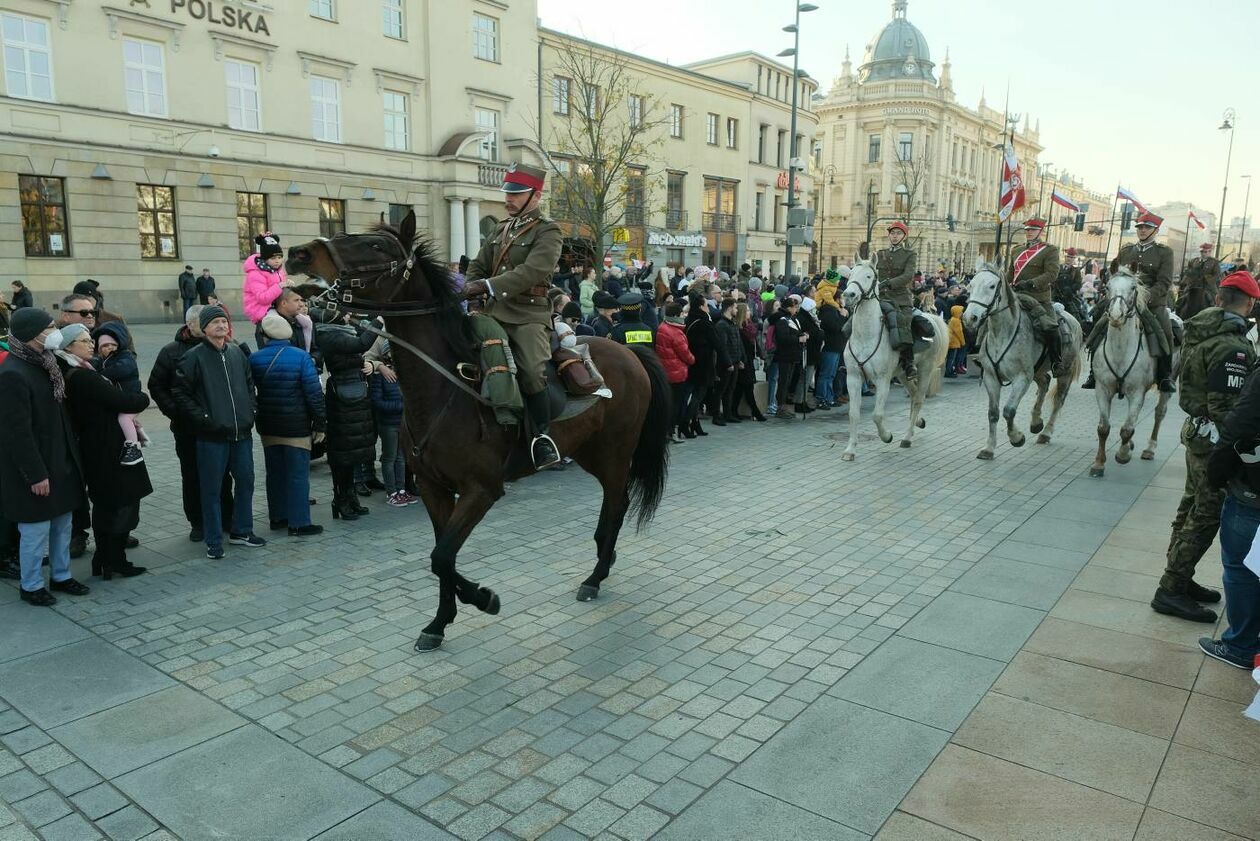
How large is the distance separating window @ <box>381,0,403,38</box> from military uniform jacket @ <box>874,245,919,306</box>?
2736 cm

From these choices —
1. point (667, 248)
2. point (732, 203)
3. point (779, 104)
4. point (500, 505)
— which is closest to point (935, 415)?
point (500, 505)

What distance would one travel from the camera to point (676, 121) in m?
49.9

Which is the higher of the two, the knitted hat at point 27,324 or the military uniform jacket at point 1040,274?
the military uniform jacket at point 1040,274

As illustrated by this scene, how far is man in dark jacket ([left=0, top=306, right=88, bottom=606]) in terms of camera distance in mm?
5789

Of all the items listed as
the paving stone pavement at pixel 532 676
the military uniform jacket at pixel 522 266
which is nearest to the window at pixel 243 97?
the paving stone pavement at pixel 532 676

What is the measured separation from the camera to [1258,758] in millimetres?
4156

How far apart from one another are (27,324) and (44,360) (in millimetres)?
276

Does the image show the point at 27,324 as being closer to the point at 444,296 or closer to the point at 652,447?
the point at 444,296

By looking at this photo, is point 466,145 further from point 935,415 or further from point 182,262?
point 935,415

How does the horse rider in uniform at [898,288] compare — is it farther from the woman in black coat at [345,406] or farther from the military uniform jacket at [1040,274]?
the woman in black coat at [345,406]

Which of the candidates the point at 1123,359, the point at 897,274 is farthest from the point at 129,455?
the point at 1123,359

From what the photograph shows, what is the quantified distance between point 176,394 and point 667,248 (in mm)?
44467

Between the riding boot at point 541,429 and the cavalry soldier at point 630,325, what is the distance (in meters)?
5.35

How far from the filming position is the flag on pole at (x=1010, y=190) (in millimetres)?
15719
